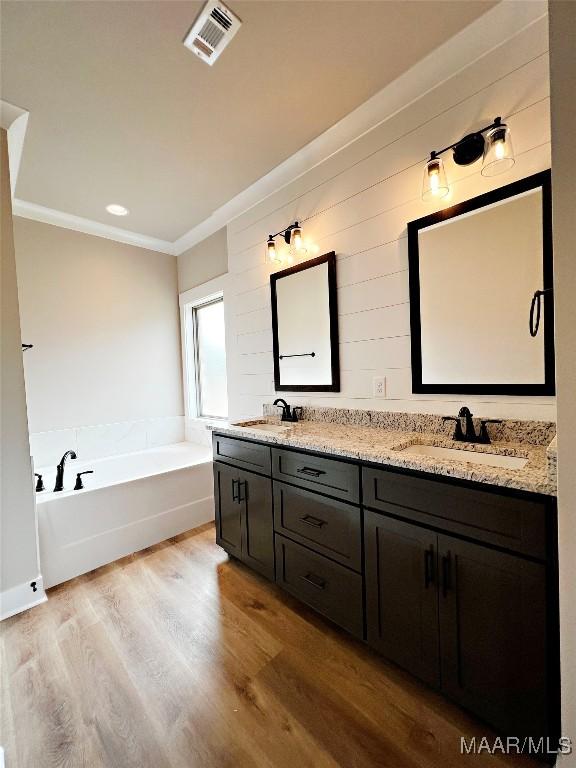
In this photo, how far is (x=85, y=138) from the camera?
2051mm

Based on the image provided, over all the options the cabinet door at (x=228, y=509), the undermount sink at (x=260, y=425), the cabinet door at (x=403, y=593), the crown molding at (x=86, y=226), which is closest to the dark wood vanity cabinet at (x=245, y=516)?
the cabinet door at (x=228, y=509)

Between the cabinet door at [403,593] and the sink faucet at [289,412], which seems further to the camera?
the sink faucet at [289,412]

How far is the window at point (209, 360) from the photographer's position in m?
3.54

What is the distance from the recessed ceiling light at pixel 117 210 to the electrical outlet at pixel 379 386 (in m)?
2.63

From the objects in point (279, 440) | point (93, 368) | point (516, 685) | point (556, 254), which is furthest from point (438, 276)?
point (93, 368)

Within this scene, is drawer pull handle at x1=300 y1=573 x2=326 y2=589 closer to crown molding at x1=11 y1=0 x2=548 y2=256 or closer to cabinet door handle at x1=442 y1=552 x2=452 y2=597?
cabinet door handle at x1=442 y1=552 x2=452 y2=597

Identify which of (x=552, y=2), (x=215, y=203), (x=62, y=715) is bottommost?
(x=62, y=715)

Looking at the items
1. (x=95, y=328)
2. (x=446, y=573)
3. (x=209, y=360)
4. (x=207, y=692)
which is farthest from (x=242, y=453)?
(x=95, y=328)

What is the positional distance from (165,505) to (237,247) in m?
2.25

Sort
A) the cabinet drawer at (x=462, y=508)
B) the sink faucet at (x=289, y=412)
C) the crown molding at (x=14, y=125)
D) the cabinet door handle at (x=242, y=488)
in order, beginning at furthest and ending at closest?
the sink faucet at (x=289, y=412) → the cabinet door handle at (x=242, y=488) → the crown molding at (x=14, y=125) → the cabinet drawer at (x=462, y=508)

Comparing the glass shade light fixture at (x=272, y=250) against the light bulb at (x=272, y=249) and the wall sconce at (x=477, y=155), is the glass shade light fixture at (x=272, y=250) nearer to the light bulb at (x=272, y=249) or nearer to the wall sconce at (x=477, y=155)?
the light bulb at (x=272, y=249)

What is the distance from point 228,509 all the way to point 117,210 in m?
2.71

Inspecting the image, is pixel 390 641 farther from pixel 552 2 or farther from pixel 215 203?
pixel 215 203

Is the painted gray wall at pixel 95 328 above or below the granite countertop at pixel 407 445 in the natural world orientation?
above
